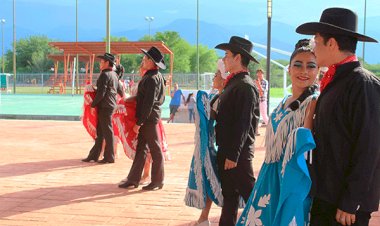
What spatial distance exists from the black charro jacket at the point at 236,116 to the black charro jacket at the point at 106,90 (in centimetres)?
413

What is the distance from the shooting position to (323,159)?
2654 mm

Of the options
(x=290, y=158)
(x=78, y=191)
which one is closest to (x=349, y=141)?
(x=290, y=158)

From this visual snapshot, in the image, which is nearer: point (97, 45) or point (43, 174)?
point (43, 174)

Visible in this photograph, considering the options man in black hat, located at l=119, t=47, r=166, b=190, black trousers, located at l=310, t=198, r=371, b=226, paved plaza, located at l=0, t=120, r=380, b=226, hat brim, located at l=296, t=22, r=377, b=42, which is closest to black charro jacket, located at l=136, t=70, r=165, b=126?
man in black hat, located at l=119, t=47, r=166, b=190

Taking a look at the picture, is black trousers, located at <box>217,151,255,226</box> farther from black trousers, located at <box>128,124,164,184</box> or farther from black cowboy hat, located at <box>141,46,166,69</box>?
black cowboy hat, located at <box>141,46,166,69</box>

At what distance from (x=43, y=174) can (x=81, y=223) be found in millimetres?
2652

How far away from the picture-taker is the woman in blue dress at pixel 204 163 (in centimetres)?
450

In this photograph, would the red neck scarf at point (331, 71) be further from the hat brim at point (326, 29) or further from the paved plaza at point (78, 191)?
the paved plaza at point (78, 191)

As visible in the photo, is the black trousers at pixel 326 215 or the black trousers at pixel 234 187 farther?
the black trousers at pixel 234 187

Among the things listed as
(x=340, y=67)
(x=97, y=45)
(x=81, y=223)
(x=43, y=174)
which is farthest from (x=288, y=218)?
(x=97, y=45)

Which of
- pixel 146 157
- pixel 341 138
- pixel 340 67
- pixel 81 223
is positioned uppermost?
pixel 340 67

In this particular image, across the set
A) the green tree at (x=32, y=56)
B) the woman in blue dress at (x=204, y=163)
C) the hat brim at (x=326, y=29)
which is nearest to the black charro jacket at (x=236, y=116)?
the woman in blue dress at (x=204, y=163)

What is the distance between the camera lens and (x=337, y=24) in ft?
8.87

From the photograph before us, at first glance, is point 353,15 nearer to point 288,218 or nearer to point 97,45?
point 288,218
